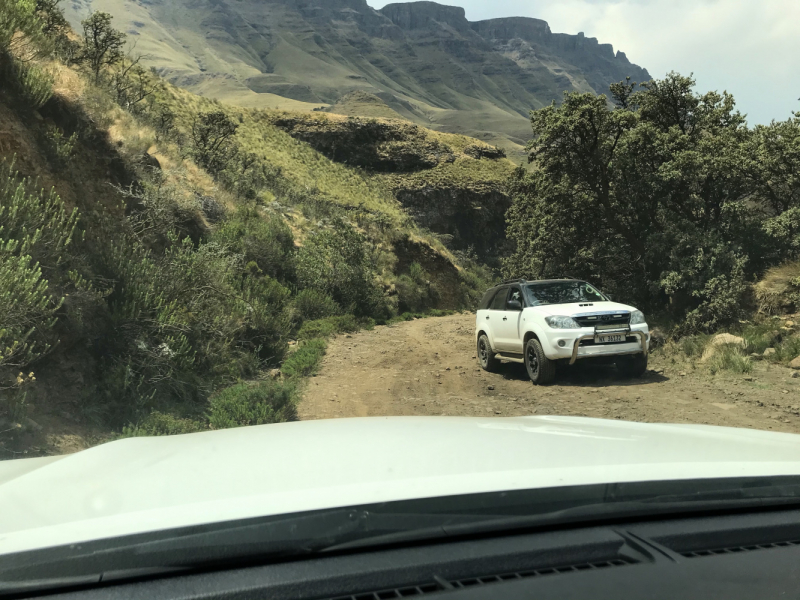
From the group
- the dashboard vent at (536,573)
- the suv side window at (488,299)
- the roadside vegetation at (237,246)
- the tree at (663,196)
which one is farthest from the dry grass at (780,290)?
the dashboard vent at (536,573)

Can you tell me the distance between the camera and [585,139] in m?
14.9

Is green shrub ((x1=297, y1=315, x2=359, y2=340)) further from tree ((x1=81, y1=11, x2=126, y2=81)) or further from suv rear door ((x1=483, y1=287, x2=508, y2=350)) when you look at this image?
tree ((x1=81, y1=11, x2=126, y2=81))

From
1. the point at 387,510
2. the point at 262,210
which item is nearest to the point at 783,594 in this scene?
the point at 387,510

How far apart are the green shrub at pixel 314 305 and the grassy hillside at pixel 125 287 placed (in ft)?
0.22

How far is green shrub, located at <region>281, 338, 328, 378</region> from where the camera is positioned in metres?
11.1

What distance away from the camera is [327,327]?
56.5 feet

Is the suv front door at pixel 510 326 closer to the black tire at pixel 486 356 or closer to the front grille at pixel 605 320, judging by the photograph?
the black tire at pixel 486 356

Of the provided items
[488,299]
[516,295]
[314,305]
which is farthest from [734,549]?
[314,305]

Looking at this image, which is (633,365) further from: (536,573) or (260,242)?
(260,242)

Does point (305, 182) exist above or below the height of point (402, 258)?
above

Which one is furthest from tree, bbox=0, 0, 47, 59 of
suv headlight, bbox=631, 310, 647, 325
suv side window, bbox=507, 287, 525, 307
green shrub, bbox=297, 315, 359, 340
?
suv headlight, bbox=631, 310, 647, 325

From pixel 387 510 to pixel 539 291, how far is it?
366 inches

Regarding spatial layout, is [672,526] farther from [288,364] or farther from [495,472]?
[288,364]

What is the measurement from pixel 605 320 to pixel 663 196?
633cm
